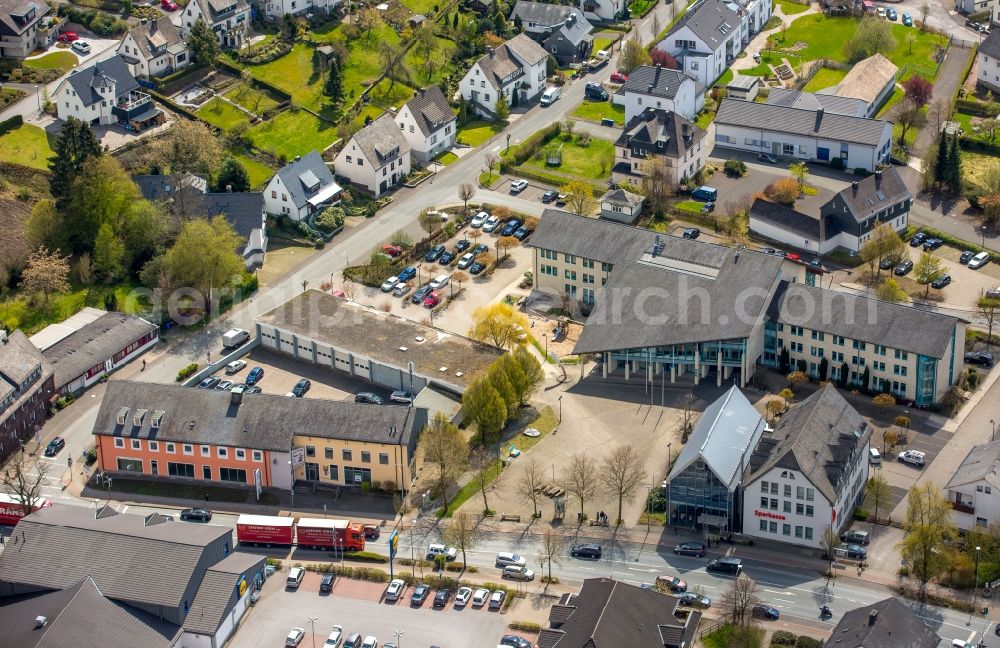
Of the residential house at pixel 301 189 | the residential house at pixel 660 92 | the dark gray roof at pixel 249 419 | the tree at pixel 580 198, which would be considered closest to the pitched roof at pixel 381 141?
the residential house at pixel 301 189

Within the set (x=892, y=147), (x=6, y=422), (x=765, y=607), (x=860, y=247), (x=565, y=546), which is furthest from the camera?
(x=892, y=147)

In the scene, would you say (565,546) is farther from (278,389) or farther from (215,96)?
(215,96)

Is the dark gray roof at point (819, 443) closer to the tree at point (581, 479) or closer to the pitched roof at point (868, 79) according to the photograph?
the tree at point (581, 479)

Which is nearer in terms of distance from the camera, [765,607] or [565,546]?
[765,607]

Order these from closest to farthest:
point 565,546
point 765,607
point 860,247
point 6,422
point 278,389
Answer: point 765,607 < point 565,546 < point 6,422 < point 278,389 < point 860,247

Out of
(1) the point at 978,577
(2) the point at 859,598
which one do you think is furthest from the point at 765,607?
(1) the point at 978,577

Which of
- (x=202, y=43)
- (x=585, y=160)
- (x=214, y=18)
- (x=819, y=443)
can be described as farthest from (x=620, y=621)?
(x=214, y=18)
